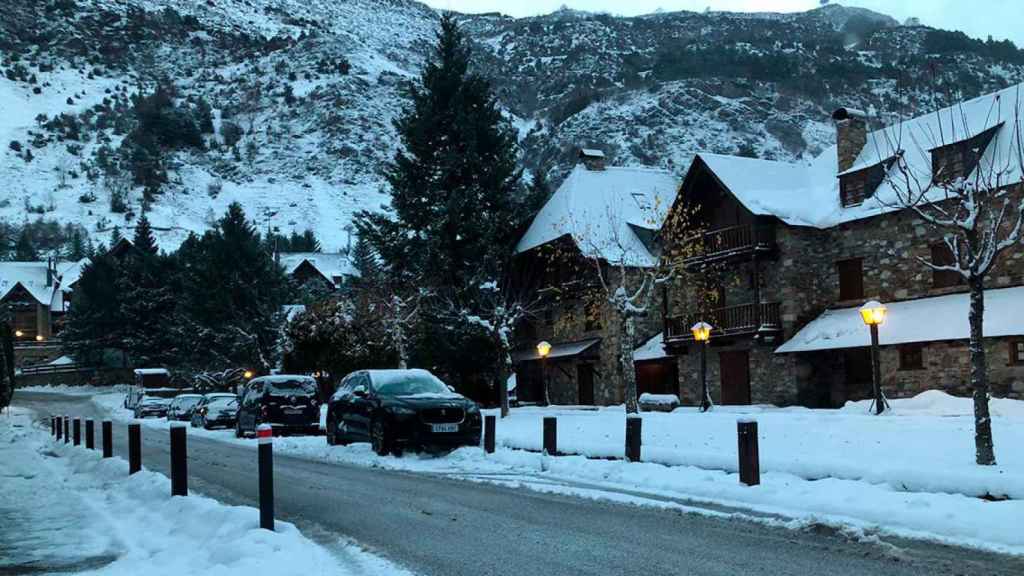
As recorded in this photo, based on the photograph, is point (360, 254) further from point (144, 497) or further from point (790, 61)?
point (790, 61)

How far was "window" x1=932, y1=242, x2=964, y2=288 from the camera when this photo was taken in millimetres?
29278

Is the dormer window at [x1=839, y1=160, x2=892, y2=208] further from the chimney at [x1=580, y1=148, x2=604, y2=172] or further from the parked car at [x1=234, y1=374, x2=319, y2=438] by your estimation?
the parked car at [x1=234, y1=374, x2=319, y2=438]

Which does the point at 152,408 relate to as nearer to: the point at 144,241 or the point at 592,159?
the point at 592,159

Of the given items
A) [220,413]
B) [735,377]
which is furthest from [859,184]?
[220,413]

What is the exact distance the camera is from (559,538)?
345 inches

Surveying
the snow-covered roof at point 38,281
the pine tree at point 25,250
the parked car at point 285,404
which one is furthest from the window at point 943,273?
the pine tree at point 25,250

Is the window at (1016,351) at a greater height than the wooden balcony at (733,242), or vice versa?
the wooden balcony at (733,242)

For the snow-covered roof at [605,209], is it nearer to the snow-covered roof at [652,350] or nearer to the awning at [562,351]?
the snow-covered roof at [652,350]

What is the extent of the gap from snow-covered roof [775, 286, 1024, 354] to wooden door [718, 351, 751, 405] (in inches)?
101

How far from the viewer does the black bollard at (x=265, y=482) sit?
27.9 feet

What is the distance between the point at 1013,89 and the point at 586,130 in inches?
6297

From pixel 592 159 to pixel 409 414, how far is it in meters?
29.6

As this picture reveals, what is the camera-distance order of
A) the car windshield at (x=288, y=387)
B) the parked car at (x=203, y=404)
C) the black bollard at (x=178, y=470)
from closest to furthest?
the black bollard at (x=178, y=470) < the car windshield at (x=288, y=387) < the parked car at (x=203, y=404)

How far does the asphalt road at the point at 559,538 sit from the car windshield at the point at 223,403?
75.6ft
